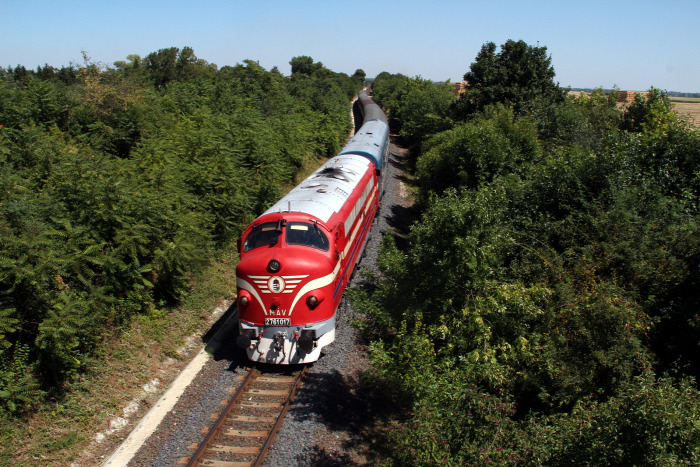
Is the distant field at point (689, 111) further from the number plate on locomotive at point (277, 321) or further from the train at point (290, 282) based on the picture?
the number plate on locomotive at point (277, 321)

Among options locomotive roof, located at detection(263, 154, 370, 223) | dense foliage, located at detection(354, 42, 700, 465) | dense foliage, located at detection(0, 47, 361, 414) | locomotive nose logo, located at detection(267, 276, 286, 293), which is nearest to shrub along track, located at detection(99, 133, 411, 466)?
dense foliage, located at detection(354, 42, 700, 465)

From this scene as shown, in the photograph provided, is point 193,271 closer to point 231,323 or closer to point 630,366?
point 231,323

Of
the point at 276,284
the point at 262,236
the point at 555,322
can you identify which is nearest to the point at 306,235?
the point at 262,236

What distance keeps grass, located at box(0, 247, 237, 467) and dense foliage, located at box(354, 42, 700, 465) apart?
534 centimetres

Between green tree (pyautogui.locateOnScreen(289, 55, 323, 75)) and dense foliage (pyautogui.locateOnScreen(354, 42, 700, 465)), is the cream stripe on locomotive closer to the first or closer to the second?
dense foliage (pyautogui.locateOnScreen(354, 42, 700, 465))

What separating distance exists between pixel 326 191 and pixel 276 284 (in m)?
3.92

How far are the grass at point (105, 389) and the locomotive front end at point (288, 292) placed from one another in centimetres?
253

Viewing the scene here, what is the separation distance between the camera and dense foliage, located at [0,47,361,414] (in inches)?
330

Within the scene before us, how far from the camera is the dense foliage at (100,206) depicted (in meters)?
8.38

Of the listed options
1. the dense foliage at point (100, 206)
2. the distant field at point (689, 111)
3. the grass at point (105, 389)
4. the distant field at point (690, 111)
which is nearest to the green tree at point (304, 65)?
the distant field at point (689, 111)

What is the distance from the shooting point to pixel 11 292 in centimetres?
836

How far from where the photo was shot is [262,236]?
34.6 ft

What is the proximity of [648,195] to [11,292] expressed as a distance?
47.4ft

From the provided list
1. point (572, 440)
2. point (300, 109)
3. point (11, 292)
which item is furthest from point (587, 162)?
point (300, 109)
